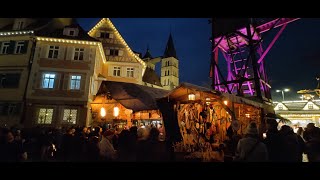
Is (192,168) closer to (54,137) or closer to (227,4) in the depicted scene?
(227,4)

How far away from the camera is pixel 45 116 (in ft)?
56.0

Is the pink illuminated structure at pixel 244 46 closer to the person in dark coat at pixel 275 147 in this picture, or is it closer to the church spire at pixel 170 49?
the person in dark coat at pixel 275 147

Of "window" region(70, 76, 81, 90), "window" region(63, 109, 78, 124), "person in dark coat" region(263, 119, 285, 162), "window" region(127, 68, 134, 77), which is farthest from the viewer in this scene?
"window" region(127, 68, 134, 77)

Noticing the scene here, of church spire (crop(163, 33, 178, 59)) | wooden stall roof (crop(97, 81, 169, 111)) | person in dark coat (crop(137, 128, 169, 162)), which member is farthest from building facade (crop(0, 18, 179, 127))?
church spire (crop(163, 33, 178, 59))

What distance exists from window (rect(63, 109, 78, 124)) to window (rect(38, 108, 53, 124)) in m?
1.07

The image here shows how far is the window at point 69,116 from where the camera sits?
17375 millimetres

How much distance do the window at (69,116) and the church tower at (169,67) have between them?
133 feet

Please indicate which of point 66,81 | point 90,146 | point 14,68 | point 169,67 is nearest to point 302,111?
point 66,81

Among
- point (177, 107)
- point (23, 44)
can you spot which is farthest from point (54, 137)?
point (23, 44)

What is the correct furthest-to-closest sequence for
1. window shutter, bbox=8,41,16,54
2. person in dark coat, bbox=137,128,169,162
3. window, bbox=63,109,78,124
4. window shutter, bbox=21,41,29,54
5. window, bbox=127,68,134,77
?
window, bbox=127,68,134,77, window shutter, bbox=8,41,16,54, window shutter, bbox=21,41,29,54, window, bbox=63,109,78,124, person in dark coat, bbox=137,128,169,162

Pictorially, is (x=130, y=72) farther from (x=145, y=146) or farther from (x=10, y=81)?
(x=145, y=146)

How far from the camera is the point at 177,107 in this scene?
31.9 ft

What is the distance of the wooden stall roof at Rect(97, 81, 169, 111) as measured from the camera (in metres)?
14.1

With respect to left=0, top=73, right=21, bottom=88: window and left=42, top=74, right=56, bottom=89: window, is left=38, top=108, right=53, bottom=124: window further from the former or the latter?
left=0, top=73, right=21, bottom=88: window
